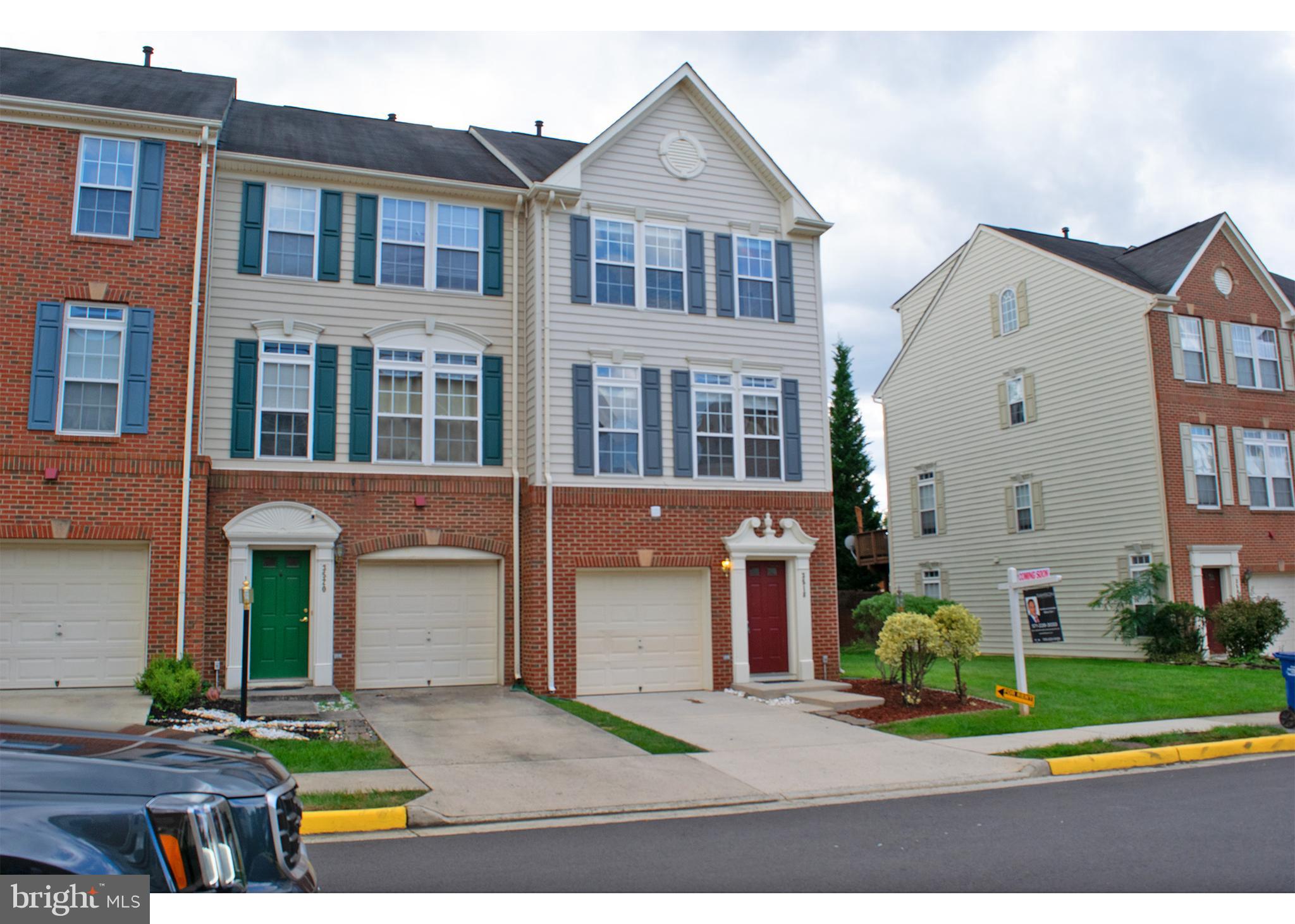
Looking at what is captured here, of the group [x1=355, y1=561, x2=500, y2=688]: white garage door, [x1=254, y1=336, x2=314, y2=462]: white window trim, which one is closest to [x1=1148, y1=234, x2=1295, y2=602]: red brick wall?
[x1=355, y1=561, x2=500, y2=688]: white garage door

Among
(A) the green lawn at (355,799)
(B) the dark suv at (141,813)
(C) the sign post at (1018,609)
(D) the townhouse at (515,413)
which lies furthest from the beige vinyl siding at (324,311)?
(B) the dark suv at (141,813)

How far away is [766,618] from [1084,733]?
21.3 feet

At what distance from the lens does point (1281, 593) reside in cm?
2459

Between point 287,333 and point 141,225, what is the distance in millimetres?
2567

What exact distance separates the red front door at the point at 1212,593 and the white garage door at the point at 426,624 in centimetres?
1629

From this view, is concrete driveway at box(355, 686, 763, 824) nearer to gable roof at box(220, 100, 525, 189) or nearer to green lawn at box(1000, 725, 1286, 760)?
green lawn at box(1000, 725, 1286, 760)

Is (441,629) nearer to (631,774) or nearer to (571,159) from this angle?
(631,774)

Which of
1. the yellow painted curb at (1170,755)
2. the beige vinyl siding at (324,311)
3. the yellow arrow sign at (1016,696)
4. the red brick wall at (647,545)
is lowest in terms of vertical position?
the yellow painted curb at (1170,755)

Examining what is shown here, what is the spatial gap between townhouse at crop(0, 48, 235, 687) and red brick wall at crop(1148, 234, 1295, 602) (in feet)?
66.7

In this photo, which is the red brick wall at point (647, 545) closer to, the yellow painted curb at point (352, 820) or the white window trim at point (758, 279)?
the white window trim at point (758, 279)

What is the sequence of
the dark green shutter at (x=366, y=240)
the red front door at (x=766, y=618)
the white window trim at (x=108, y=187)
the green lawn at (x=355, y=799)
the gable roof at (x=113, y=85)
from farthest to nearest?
the red front door at (x=766, y=618), the dark green shutter at (x=366, y=240), the gable roof at (x=113, y=85), the white window trim at (x=108, y=187), the green lawn at (x=355, y=799)

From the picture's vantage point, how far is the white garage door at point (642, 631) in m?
17.3

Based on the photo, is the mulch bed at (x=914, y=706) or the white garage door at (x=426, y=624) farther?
the white garage door at (x=426, y=624)

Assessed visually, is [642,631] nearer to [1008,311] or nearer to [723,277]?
[723,277]
